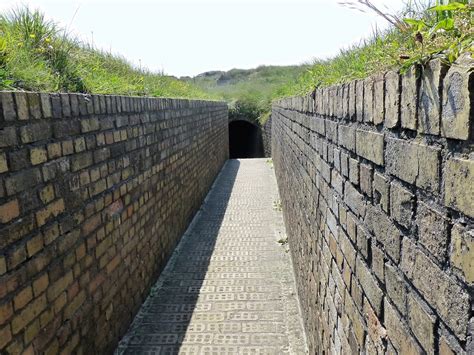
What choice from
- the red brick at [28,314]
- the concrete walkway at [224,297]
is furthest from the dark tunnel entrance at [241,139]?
the red brick at [28,314]

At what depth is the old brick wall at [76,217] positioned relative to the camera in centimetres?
212

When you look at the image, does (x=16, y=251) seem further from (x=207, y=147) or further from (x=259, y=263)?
(x=207, y=147)

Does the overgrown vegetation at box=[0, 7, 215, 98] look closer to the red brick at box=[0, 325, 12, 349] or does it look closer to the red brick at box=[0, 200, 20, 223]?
the red brick at box=[0, 200, 20, 223]

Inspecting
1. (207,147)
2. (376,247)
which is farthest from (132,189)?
(207,147)

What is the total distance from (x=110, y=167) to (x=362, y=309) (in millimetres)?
2410

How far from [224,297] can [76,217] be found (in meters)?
2.13

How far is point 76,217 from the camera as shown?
284 centimetres

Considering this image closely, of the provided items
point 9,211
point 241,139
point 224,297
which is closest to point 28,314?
point 9,211

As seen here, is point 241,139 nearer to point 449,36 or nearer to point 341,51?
point 341,51

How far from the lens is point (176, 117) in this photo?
6.34 m

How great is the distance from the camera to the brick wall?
0.98m

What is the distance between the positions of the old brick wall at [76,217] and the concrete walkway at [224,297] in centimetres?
25

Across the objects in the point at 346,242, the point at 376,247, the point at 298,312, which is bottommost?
the point at 298,312

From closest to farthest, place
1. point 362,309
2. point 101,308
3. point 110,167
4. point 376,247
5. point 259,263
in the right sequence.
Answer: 1. point 376,247
2. point 362,309
3. point 101,308
4. point 110,167
5. point 259,263
